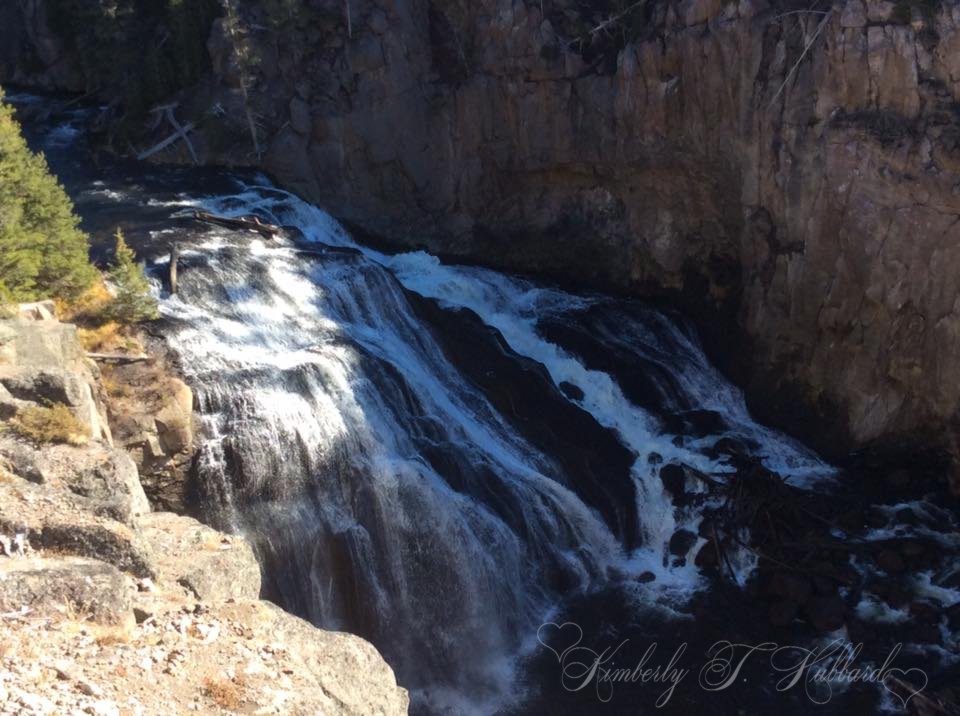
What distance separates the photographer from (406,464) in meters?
17.4

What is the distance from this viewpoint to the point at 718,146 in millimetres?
23328

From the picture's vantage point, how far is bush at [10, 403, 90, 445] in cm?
1119

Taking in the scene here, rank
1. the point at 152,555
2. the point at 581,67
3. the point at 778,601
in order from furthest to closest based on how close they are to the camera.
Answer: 1. the point at 581,67
2. the point at 778,601
3. the point at 152,555

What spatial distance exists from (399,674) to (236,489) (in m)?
4.33

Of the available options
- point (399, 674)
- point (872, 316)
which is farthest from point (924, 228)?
point (399, 674)

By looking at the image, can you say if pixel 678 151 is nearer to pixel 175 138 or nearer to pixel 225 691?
pixel 175 138

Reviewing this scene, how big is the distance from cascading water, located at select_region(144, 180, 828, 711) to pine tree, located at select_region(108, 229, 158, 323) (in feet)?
2.31

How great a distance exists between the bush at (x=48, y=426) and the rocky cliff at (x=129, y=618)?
0.35ft

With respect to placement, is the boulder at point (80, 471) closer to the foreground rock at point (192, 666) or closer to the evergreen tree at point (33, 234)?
the foreground rock at point (192, 666)

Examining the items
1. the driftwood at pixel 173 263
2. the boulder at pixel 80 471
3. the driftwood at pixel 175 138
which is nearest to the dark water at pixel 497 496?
the driftwood at pixel 173 263

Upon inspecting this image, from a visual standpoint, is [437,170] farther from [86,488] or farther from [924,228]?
[86,488]
